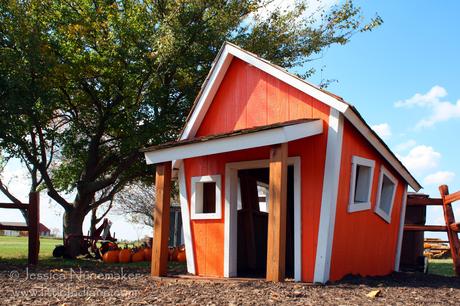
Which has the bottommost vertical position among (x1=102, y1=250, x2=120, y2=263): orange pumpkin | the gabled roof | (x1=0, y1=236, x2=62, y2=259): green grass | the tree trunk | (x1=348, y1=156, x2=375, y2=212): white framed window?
(x1=0, y1=236, x2=62, y2=259): green grass

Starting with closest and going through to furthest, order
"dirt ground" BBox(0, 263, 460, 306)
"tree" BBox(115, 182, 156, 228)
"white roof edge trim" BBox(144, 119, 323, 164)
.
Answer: "dirt ground" BBox(0, 263, 460, 306) → "white roof edge trim" BBox(144, 119, 323, 164) → "tree" BBox(115, 182, 156, 228)

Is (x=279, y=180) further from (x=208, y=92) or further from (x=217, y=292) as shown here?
(x=208, y=92)

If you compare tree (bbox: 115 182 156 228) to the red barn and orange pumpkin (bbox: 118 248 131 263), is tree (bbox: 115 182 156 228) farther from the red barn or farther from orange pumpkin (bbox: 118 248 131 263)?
the red barn

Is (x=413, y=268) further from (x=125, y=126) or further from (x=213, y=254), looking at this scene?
(x=125, y=126)

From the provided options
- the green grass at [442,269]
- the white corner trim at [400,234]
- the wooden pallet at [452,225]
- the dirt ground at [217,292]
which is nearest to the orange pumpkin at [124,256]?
the dirt ground at [217,292]

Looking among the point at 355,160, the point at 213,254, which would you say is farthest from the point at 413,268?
the point at 213,254

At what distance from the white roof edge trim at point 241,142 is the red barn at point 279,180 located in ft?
0.06

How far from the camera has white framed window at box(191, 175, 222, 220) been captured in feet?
33.5

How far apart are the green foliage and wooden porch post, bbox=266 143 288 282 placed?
889cm

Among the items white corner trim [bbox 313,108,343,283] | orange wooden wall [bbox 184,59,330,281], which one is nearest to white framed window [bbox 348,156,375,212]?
white corner trim [bbox 313,108,343,283]

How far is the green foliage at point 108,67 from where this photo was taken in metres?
15.4

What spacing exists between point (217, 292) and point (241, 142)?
268cm

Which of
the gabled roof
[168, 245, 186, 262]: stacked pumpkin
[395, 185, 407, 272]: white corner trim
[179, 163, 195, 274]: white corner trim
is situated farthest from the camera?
[168, 245, 186, 262]: stacked pumpkin

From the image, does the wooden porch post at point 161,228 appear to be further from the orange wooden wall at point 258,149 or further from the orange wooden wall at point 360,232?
the orange wooden wall at point 360,232
